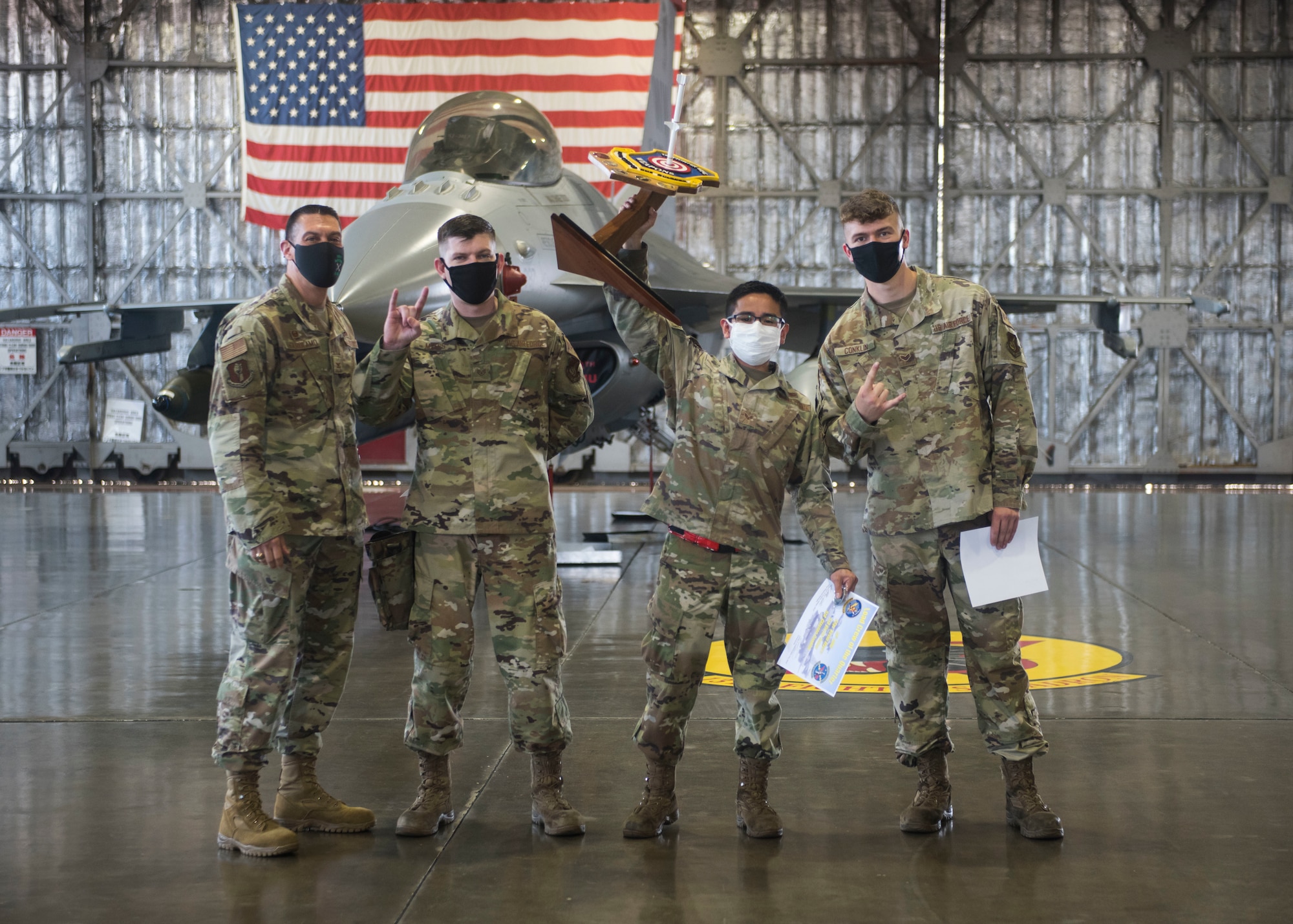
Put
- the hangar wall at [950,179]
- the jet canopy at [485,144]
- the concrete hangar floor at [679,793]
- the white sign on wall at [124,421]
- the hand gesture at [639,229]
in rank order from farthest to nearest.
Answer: the white sign on wall at [124,421] < the hangar wall at [950,179] < the jet canopy at [485,144] < the hand gesture at [639,229] < the concrete hangar floor at [679,793]

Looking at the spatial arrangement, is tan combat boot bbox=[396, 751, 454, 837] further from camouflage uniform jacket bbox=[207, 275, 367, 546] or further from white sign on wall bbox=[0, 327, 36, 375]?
white sign on wall bbox=[0, 327, 36, 375]

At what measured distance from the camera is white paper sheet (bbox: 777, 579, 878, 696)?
4.07 meters

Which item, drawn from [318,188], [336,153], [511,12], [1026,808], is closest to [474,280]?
[1026,808]

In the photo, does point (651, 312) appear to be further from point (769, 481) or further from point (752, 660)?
point (752, 660)

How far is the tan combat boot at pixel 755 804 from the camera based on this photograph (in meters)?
4.06

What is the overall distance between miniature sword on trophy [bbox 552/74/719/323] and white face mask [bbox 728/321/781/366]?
30 cm

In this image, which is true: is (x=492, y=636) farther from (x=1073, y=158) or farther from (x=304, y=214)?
(x=1073, y=158)

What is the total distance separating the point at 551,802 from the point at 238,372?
1.86 metres

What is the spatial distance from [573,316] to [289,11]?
1199 centimetres

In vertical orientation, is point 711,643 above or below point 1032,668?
above

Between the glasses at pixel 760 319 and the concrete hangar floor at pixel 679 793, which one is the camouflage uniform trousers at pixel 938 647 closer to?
the concrete hangar floor at pixel 679 793

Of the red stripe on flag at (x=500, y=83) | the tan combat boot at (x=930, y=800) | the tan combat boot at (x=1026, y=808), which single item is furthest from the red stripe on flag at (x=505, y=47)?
the tan combat boot at (x=1026, y=808)

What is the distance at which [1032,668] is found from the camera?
269 inches

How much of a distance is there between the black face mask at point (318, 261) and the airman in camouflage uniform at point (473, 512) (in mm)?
383
